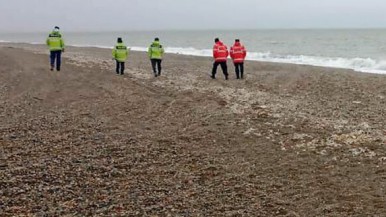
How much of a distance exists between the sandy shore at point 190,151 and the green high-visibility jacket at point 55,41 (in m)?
3.03

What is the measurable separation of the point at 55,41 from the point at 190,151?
37.6ft

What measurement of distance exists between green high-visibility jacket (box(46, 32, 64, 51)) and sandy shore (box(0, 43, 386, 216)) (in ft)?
9.95

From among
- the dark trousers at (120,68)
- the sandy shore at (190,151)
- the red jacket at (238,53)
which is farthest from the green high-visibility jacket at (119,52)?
the red jacket at (238,53)

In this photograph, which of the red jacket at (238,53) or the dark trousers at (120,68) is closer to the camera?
the red jacket at (238,53)

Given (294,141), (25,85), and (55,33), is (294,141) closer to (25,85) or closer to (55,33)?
(25,85)

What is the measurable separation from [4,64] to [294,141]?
17.8 meters

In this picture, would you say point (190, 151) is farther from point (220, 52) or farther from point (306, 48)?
point (306, 48)

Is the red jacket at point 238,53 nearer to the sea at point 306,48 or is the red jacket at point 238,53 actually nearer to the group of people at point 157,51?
the group of people at point 157,51

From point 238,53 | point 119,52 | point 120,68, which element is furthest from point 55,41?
point 238,53

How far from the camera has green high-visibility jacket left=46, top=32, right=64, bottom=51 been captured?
719 inches

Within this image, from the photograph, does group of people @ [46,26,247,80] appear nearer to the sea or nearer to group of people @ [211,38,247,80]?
group of people @ [211,38,247,80]


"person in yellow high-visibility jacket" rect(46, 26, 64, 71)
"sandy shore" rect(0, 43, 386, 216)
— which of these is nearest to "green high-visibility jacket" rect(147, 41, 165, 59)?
"person in yellow high-visibility jacket" rect(46, 26, 64, 71)

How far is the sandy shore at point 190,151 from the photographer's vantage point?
20.3ft

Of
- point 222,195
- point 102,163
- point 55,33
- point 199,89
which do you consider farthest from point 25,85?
point 222,195
